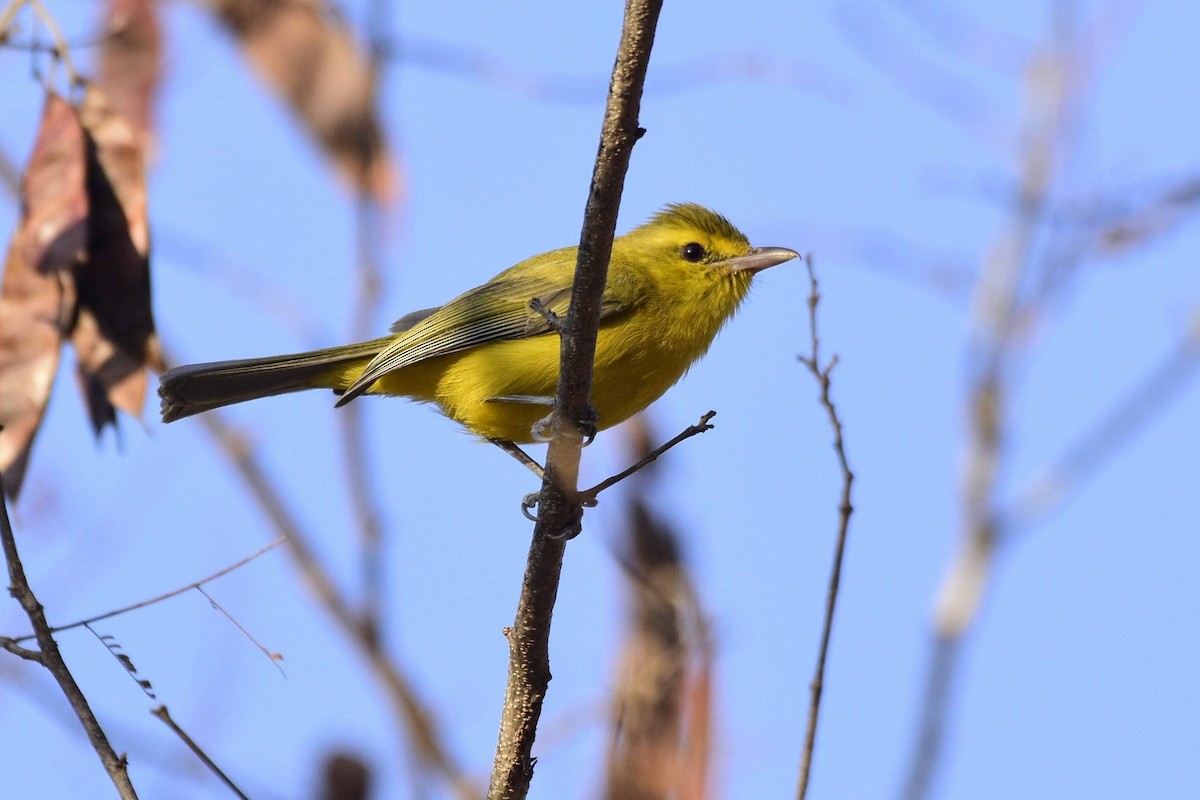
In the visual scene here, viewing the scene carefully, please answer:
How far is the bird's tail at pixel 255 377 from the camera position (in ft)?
17.4

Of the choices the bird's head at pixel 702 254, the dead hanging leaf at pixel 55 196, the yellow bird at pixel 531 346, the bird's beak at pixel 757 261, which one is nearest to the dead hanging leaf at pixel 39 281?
the dead hanging leaf at pixel 55 196

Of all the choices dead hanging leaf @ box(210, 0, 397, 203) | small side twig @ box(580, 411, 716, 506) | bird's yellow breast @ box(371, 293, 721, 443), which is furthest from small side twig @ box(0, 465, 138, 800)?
dead hanging leaf @ box(210, 0, 397, 203)

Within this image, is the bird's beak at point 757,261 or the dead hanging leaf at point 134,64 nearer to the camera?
the bird's beak at point 757,261

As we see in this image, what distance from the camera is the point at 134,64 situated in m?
5.69

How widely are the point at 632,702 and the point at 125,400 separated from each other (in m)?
2.06

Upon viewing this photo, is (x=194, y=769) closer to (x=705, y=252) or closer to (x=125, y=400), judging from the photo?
(x=125, y=400)

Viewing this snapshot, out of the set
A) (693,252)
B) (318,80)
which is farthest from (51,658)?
(318,80)

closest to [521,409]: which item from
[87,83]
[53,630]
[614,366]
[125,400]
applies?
[614,366]

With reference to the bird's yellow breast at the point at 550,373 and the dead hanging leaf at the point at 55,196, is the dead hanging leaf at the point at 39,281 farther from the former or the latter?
the bird's yellow breast at the point at 550,373

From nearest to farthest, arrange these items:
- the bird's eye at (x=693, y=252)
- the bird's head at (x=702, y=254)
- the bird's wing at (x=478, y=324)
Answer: the bird's wing at (x=478, y=324), the bird's head at (x=702, y=254), the bird's eye at (x=693, y=252)

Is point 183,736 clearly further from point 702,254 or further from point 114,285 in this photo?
point 702,254

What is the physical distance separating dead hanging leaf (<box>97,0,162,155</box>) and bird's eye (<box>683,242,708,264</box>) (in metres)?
2.21

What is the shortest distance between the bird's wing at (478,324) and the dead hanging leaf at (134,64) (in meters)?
1.40

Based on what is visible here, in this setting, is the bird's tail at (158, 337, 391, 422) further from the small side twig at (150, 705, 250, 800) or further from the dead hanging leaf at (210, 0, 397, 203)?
the small side twig at (150, 705, 250, 800)
